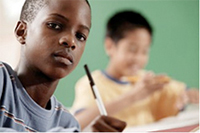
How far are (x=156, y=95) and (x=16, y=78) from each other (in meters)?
0.53

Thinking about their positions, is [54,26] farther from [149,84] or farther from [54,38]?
[149,84]

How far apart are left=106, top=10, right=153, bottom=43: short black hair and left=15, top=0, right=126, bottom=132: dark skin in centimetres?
41

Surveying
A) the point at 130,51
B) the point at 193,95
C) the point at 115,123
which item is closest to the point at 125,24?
the point at 130,51

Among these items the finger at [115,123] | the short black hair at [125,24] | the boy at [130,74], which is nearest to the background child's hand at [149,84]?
the boy at [130,74]

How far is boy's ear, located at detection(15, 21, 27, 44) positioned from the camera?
0.25 metres

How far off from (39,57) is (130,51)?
0.45 metres

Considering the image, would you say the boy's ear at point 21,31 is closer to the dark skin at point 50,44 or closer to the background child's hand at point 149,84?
the dark skin at point 50,44

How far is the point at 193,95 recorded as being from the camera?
73cm

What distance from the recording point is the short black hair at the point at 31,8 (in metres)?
0.24

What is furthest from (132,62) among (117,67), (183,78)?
(183,78)

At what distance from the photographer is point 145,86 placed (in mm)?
677

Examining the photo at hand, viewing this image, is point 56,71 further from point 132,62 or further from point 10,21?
point 132,62

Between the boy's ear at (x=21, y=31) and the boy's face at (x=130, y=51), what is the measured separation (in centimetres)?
43

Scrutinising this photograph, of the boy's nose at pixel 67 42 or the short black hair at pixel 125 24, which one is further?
the short black hair at pixel 125 24
